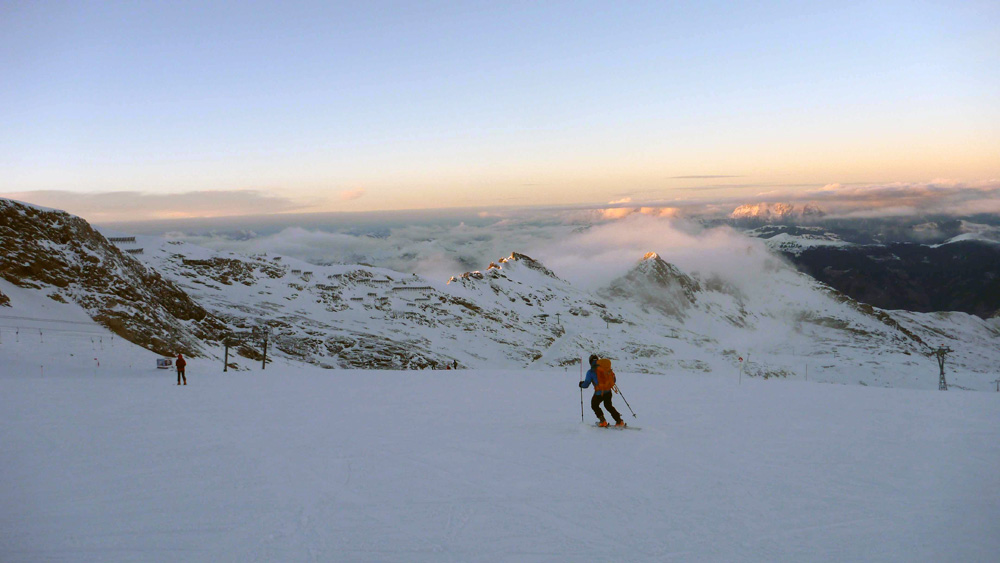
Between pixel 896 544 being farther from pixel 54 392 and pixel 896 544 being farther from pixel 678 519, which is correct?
pixel 54 392

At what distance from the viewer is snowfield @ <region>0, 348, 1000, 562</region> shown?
24.0ft

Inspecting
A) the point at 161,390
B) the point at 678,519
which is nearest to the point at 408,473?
the point at 678,519

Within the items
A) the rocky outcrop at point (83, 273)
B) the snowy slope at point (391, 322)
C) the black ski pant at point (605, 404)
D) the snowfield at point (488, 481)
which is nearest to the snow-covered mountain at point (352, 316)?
the rocky outcrop at point (83, 273)

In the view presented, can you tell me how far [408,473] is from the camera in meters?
10.3

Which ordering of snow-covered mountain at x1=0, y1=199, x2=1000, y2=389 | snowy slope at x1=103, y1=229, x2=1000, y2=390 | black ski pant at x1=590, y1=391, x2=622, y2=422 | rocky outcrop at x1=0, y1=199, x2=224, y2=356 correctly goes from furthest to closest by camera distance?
snowy slope at x1=103, y1=229, x2=1000, y2=390 < snow-covered mountain at x1=0, y1=199, x2=1000, y2=389 < rocky outcrop at x1=0, y1=199, x2=224, y2=356 < black ski pant at x1=590, y1=391, x2=622, y2=422

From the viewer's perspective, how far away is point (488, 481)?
984 centimetres

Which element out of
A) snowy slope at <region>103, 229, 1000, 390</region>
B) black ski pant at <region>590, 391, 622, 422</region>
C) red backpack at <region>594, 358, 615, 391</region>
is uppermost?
red backpack at <region>594, 358, 615, 391</region>

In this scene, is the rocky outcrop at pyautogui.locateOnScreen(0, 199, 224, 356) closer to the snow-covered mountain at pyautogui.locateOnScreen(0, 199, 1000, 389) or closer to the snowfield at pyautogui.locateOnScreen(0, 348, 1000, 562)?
the snow-covered mountain at pyautogui.locateOnScreen(0, 199, 1000, 389)

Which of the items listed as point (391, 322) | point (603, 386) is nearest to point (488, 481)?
point (603, 386)

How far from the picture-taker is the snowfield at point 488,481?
24.0 ft

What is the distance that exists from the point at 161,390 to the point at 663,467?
18.6m

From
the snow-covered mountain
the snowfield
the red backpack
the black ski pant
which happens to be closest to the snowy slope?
the snow-covered mountain

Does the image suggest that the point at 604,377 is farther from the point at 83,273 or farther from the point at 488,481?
the point at 83,273

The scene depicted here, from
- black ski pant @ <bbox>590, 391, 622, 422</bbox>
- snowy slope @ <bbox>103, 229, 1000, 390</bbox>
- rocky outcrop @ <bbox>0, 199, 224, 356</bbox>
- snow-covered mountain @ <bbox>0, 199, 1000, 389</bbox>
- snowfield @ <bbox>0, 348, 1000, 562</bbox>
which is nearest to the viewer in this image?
snowfield @ <bbox>0, 348, 1000, 562</bbox>
